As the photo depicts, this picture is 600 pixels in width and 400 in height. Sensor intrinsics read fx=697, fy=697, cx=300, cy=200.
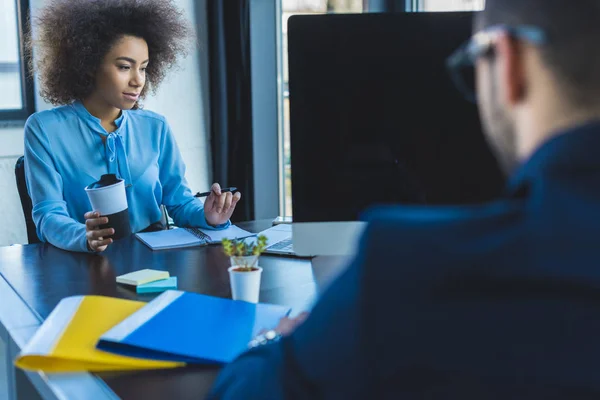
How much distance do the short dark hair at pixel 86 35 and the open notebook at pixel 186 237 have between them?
2.42 feet

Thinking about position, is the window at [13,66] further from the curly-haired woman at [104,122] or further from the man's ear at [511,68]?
the man's ear at [511,68]

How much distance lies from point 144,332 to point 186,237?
787 mm

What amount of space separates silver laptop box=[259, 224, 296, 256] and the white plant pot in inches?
14.0

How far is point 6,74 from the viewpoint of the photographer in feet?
11.1

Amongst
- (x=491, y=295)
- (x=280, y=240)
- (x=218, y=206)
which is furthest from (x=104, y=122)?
(x=491, y=295)

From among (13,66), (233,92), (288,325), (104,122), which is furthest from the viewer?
(233,92)

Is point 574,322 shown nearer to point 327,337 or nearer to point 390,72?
point 327,337

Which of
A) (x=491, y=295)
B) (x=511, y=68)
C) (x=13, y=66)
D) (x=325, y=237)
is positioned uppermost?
(x=13, y=66)

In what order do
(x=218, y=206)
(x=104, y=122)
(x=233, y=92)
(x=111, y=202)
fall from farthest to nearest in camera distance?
(x=233, y=92) < (x=104, y=122) < (x=218, y=206) < (x=111, y=202)

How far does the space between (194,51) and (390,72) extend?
2.62 metres

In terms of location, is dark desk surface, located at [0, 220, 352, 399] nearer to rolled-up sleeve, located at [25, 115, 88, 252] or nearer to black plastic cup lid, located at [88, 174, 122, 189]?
rolled-up sleeve, located at [25, 115, 88, 252]

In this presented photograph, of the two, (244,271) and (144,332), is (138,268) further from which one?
(144,332)

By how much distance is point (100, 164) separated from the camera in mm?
2184

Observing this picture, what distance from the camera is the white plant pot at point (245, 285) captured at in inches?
47.1
